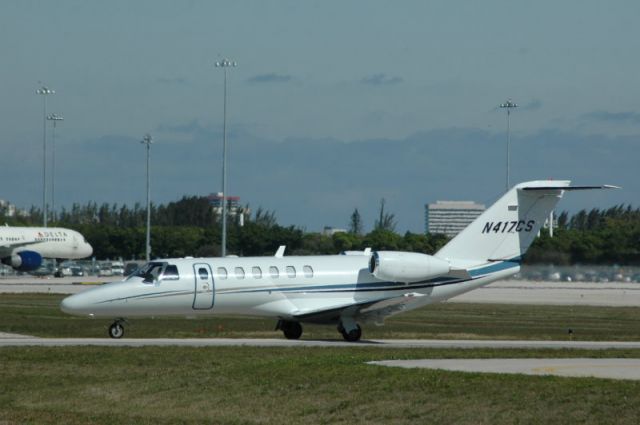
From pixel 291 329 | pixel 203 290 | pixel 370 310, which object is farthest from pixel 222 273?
pixel 370 310

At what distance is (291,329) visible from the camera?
129 feet

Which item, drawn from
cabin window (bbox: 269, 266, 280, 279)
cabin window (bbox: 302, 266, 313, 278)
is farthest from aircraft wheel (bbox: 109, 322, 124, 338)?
cabin window (bbox: 302, 266, 313, 278)

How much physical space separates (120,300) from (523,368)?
46.3 ft

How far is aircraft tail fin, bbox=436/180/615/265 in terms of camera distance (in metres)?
38.7

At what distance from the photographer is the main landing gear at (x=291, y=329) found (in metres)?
39.3

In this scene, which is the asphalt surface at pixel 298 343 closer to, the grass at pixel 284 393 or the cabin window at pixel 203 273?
the cabin window at pixel 203 273

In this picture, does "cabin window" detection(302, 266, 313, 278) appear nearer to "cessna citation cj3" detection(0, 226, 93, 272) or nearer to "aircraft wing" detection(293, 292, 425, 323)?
"aircraft wing" detection(293, 292, 425, 323)

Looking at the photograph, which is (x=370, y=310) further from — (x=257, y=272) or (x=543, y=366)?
(x=543, y=366)

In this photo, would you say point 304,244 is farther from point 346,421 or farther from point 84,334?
point 346,421

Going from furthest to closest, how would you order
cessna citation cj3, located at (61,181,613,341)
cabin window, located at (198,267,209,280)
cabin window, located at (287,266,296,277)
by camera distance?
cabin window, located at (287,266,296,277) < cabin window, located at (198,267,209,280) < cessna citation cj3, located at (61,181,613,341)

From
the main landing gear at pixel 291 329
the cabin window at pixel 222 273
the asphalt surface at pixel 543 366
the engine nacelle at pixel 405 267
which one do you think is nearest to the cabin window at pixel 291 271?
the cabin window at pixel 222 273

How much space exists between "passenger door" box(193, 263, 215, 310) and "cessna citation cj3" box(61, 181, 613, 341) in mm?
29

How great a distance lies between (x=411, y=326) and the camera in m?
48.6

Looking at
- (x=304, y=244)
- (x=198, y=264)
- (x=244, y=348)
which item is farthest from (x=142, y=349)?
(x=304, y=244)
